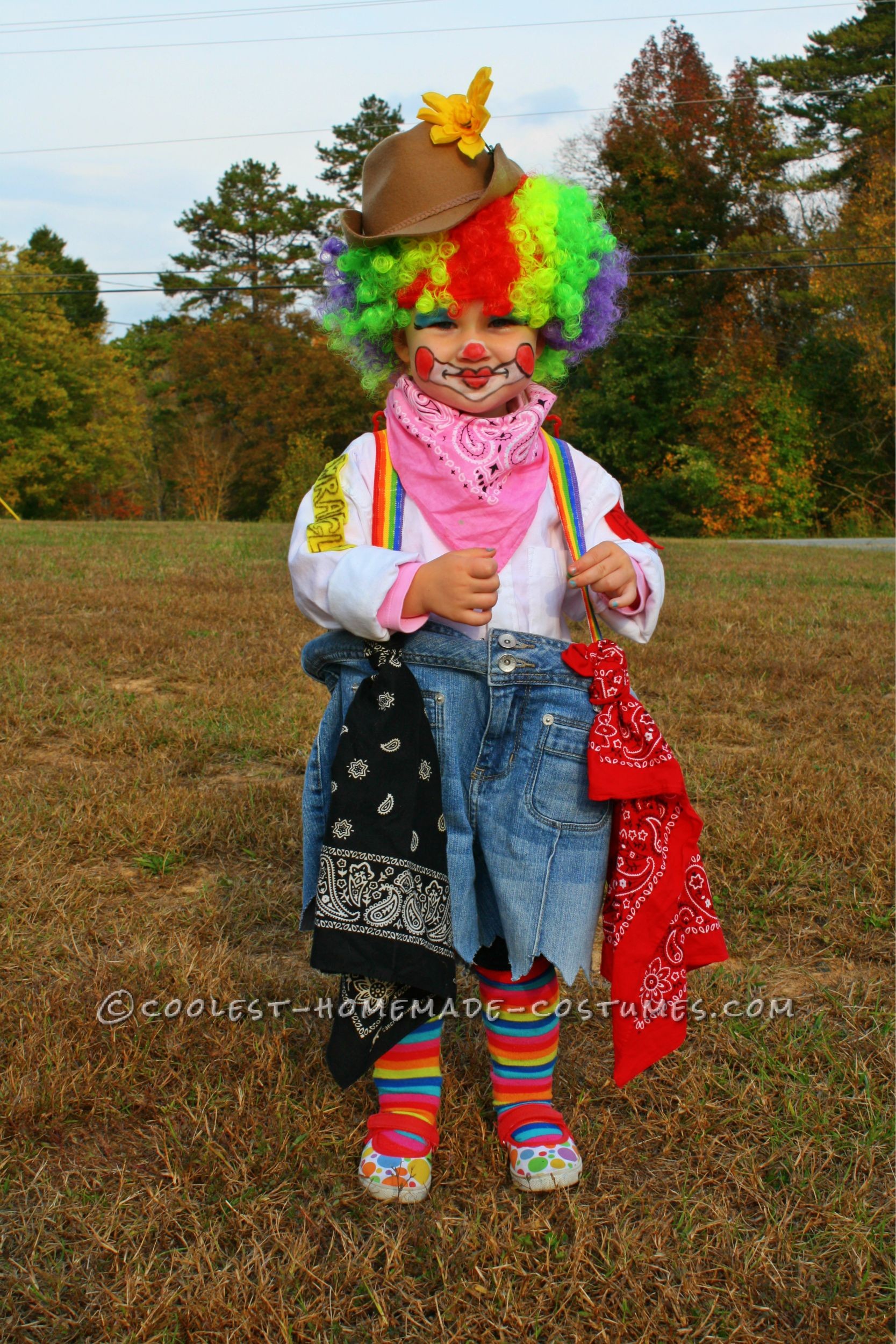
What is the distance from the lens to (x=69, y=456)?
3183 cm

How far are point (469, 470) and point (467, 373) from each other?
0.19 metres

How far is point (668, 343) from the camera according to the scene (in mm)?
24891

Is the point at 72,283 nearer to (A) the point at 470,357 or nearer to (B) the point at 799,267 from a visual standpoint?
(B) the point at 799,267

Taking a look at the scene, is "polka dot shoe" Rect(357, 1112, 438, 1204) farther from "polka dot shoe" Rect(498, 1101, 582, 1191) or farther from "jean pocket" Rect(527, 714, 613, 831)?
"jean pocket" Rect(527, 714, 613, 831)

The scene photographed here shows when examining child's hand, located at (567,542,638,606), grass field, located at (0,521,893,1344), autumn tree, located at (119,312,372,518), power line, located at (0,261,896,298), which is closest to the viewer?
grass field, located at (0,521,893,1344)

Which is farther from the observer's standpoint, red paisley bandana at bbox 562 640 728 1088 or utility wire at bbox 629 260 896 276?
utility wire at bbox 629 260 896 276

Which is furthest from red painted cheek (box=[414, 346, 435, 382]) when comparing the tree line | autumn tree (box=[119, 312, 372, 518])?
autumn tree (box=[119, 312, 372, 518])

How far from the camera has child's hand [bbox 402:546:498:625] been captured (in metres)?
1.69

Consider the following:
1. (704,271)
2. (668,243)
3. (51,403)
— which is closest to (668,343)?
(668,243)

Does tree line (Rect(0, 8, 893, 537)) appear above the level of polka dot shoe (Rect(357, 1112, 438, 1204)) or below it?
above

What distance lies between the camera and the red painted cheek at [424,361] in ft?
6.26

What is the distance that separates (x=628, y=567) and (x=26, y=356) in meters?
32.9

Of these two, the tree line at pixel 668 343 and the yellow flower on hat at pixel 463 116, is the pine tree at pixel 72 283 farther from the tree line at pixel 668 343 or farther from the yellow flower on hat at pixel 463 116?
the yellow flower on hat at pixel 463 116

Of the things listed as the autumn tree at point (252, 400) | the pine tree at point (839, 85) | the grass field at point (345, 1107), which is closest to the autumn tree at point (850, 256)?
the pine tree at point (839, 85)
